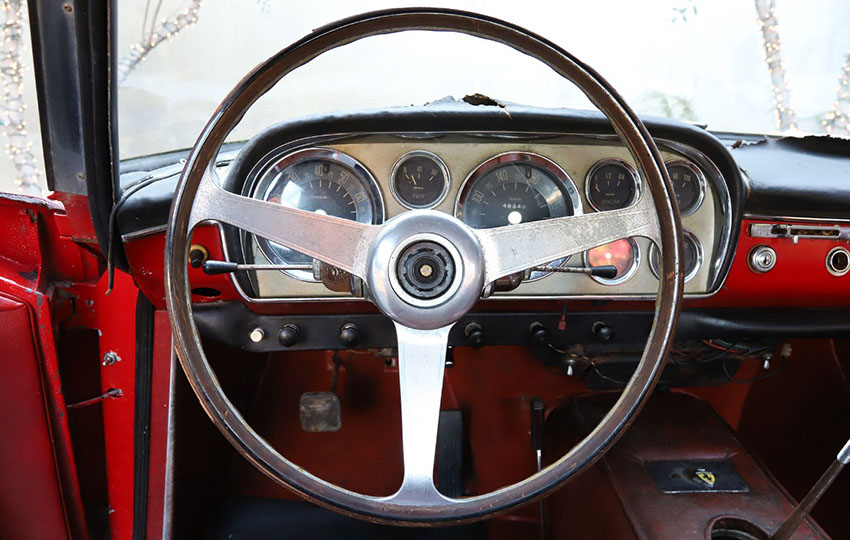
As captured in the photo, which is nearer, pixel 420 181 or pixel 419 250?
pixel 419 250

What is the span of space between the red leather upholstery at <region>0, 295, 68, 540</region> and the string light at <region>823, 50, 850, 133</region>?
249cm

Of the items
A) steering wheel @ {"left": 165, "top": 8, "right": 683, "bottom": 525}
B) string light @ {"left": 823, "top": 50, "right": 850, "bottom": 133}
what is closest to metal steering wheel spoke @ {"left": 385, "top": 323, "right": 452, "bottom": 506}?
steering wheel @ {"left": 165, "top": 8, "right": 683, "bottom": 525}

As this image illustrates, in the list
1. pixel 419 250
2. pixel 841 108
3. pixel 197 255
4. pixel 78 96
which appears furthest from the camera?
pixel 841 108

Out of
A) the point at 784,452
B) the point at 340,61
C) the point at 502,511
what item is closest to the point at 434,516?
the point at 502,511

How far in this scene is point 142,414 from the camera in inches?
66.1

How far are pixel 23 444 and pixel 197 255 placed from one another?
2.12ft

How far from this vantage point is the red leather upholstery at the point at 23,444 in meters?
1.49

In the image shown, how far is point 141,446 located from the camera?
5.49ft

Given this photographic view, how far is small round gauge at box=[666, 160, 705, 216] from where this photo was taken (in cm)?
158

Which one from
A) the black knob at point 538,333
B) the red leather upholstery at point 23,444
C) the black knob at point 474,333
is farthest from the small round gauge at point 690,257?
the red leather upholstery at point 23,444

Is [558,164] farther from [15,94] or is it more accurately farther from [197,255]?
[15,94]

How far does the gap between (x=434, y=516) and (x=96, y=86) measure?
3.31ft

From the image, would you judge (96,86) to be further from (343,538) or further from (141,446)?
(343,538)

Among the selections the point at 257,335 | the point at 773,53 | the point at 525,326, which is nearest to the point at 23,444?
the point at 257,335
